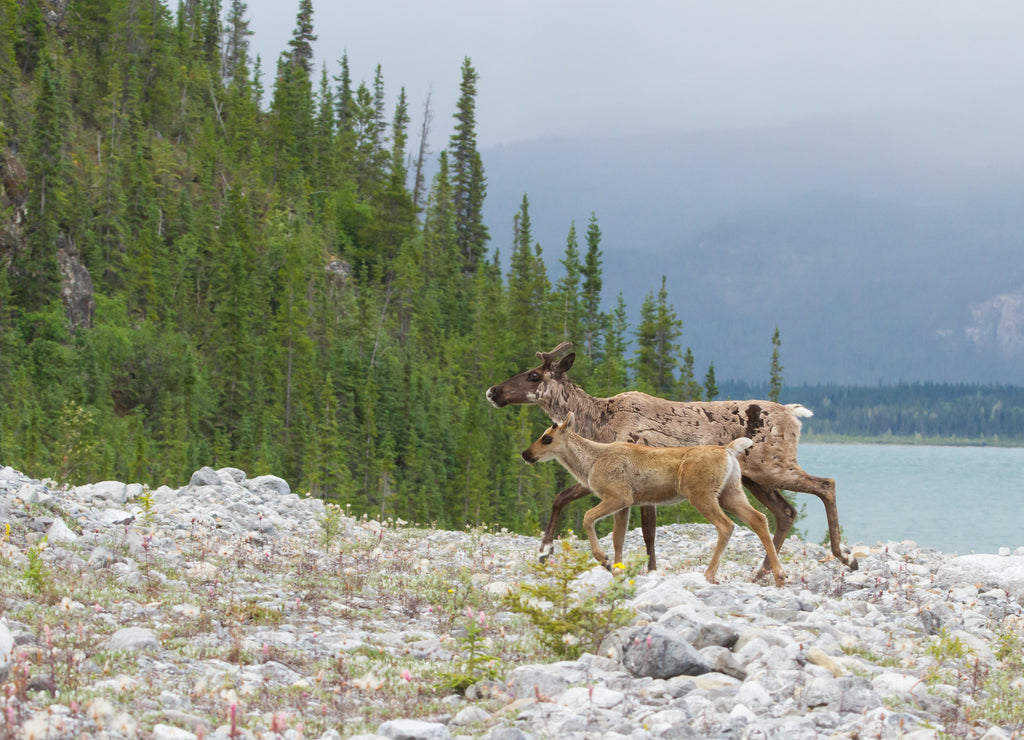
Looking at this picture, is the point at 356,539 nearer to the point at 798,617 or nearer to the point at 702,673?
the point at 798,617

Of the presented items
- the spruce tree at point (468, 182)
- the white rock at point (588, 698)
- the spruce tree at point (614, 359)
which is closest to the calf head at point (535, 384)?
the white rock at point (588, 698)

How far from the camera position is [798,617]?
8.73 metres

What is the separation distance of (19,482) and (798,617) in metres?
11.6

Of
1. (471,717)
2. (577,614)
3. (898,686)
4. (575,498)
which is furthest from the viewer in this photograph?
(575,498)

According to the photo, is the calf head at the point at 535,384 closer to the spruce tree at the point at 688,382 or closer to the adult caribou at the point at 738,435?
the adult caribou at the point at 738,435

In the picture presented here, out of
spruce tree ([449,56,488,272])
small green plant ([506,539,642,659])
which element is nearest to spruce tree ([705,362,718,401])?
spruce tree ([449,56,488,272])

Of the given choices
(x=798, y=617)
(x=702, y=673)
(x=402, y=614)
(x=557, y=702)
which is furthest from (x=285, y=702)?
(x=798, y=617)

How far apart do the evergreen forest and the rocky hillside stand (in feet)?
117

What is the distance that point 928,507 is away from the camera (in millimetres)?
92312

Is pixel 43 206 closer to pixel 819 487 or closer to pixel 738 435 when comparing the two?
pixel 738 435

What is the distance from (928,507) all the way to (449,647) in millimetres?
95440

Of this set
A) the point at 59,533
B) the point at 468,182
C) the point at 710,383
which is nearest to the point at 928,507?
the point at 710,383

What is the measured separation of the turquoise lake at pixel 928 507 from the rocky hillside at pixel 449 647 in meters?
19.8

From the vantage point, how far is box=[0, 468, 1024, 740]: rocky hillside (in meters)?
5.54
